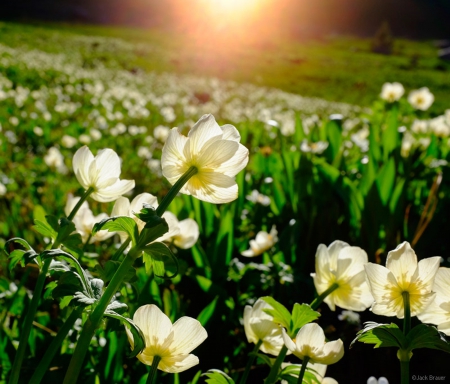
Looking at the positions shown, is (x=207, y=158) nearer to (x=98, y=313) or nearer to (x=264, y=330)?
(x=98, y=313)

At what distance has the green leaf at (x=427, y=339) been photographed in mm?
786

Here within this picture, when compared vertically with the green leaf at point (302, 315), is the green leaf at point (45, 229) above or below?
above

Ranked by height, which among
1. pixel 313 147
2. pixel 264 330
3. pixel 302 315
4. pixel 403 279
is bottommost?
pixel 264 330

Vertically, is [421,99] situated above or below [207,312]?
above

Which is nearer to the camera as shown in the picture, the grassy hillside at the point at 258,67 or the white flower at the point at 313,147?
the white flower at the point at 313,147

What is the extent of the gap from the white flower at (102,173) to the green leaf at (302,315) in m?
0.42

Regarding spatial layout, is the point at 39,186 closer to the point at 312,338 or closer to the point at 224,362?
the point at 224,362

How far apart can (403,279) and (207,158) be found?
0.41 meters

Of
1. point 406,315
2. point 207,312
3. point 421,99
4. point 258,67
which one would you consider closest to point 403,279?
point 406,315

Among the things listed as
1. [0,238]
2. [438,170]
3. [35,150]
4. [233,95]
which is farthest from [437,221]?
[233,95]

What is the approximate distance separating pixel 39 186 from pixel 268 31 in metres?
88.6

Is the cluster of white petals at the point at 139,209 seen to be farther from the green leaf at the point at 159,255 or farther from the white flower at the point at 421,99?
the white flower at the point at 421,99

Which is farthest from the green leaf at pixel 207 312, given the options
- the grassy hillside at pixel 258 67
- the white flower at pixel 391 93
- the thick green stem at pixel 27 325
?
the grassy hillside at pixel 258 67

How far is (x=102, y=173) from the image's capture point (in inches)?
40.3
